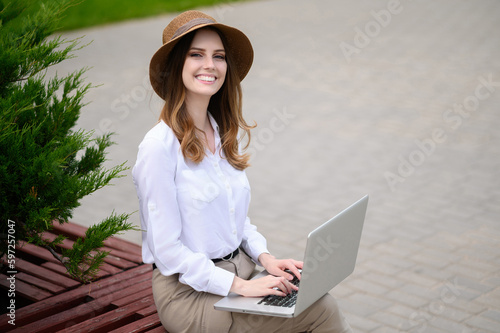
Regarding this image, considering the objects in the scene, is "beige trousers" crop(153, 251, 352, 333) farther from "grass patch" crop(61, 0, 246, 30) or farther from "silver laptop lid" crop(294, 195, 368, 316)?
"grass patch" crop(61, 0, 246, 30)

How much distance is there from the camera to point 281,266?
3070 mm

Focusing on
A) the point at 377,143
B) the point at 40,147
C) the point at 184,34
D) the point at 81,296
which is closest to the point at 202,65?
the point at 184,34

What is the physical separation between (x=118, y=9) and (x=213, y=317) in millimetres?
13457

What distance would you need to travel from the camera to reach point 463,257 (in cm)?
504

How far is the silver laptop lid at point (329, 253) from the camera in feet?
8.26

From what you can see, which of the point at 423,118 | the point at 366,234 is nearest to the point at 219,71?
the point at 366,234

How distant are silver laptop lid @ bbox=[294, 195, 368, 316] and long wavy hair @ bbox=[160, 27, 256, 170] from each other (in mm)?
649

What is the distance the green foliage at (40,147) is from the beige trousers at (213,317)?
1.18 feet

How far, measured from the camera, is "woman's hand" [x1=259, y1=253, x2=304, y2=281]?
300 centimetres

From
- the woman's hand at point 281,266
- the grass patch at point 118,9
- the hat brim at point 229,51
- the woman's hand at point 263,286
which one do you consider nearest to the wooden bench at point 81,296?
the woman's hand at point 263,286

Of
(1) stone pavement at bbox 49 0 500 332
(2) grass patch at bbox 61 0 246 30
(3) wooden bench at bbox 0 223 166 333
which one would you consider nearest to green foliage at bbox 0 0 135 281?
(3) wooden bench at bbox 0 223 166 333

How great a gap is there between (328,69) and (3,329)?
27.6ft

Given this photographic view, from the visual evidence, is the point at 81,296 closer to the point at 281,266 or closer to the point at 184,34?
the point at 281,266

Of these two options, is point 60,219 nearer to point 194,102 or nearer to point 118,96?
point 194,102
